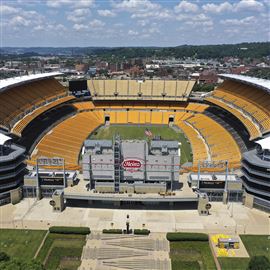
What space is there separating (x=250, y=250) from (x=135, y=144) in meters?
27.6

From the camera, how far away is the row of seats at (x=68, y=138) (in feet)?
307

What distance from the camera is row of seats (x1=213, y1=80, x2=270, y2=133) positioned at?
9595cm

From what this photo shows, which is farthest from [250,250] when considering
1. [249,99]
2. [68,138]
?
[249,99]

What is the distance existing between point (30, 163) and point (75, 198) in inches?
777

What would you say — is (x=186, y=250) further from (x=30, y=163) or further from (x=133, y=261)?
(x=30, y=163)

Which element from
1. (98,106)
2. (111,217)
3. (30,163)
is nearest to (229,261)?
(111,217)

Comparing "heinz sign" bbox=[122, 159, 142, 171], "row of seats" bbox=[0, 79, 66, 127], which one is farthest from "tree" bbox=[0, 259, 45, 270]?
"row of seats" bbox=[0, 79, 66, 127]

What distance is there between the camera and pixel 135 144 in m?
68.0

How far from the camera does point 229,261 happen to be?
173 feet

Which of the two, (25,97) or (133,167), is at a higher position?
(25,97)

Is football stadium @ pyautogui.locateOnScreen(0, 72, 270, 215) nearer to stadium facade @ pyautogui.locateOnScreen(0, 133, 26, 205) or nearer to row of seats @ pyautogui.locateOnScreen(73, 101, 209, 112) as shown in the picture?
stadium facade @ pyautogui.locateOnScreen(0, 133, 26, 205)

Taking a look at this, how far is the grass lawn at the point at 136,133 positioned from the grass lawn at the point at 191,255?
51483mm

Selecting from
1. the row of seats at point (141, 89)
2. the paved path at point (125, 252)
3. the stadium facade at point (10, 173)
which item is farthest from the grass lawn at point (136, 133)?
the paved path at point (125, 252)

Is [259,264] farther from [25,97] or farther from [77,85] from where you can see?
[77,85]
